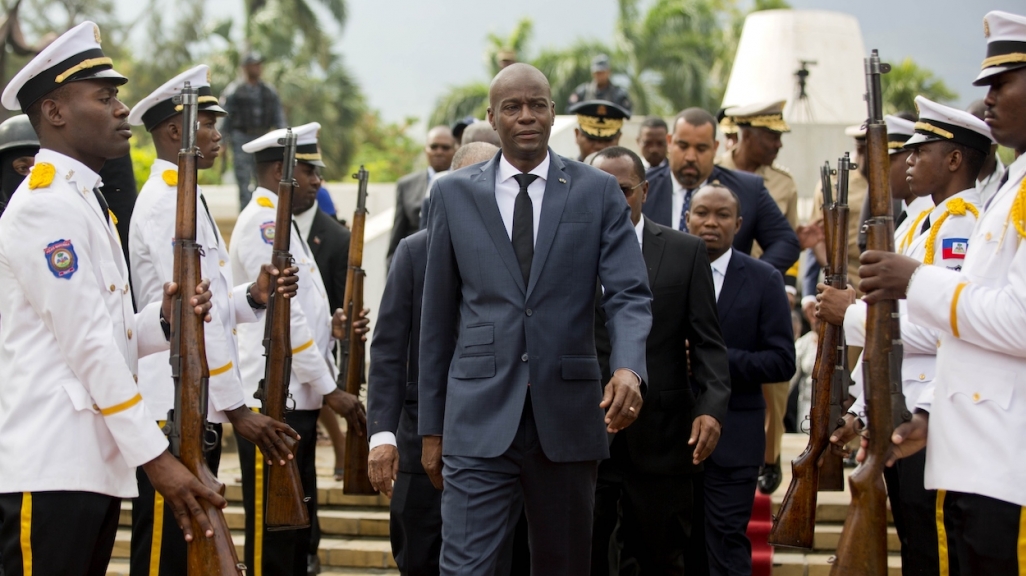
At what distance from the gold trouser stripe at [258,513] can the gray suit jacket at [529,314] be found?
6.08 ft

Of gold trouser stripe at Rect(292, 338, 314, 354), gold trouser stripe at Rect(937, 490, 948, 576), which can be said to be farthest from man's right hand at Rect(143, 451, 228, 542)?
gold trouser stripe at Rect(937, 490, 948, 576)

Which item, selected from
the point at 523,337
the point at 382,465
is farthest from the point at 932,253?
the point at 382,465

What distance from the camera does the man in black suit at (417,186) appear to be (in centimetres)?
977

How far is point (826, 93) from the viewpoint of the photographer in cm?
1966

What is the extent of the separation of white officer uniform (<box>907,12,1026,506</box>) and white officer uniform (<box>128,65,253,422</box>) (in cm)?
295

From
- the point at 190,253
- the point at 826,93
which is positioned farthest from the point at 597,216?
Answer: the point at 826,93

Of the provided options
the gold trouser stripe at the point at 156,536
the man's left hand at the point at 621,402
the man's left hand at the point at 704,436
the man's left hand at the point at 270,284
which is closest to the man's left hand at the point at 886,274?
the man's left hand at the point at 621,402

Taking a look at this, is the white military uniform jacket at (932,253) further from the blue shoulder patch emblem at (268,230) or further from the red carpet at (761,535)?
the blue shoulder patch emblem at (268,230)

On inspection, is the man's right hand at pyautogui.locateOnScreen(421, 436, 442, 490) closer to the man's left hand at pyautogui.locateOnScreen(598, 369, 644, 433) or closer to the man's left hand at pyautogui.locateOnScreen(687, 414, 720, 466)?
the man's left hand at pyautogui.locateOnScreen(598, 369, 644, 433)

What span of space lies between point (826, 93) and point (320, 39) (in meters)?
28.8

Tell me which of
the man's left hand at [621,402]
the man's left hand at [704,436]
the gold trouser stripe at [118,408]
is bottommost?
the man's left hand at [704,436]

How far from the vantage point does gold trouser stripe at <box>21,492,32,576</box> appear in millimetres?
3879

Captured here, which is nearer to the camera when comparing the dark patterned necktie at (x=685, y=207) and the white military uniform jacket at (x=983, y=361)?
the white military uniform jacket at (x=983, y=361)

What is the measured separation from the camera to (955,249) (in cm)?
471
